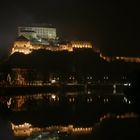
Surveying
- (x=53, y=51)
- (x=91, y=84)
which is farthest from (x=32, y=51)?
(x=91, y=84)

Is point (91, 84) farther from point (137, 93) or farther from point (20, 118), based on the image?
point (20, 118)

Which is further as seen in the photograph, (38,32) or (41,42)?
(38,32)

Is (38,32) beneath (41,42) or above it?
above

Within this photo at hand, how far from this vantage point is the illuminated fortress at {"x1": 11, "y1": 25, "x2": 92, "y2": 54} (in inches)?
4094

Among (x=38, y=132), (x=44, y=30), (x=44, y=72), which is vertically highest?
(x=44, y=30)

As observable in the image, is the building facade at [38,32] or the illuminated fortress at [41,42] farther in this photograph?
the building facade at [38,32]

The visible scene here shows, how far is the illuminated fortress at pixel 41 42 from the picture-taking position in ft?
341

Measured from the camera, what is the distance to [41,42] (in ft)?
348

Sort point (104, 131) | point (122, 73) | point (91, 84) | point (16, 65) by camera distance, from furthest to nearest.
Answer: point (122, 73) → point (16, 65) → point (91, 84) → point (104, 131)

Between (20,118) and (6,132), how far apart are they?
675 cm

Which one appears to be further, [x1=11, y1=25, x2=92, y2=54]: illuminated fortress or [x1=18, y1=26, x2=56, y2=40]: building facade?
[x1=18, y1=26, x2=56, y2=40]: building facade

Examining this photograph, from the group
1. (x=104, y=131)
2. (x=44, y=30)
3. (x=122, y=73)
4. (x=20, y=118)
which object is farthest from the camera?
(x=44, y=30)

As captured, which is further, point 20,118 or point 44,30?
point 44,30

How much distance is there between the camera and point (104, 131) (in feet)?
65.4
